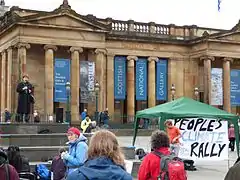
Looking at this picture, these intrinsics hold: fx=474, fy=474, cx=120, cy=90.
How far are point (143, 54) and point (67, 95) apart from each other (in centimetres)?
1118

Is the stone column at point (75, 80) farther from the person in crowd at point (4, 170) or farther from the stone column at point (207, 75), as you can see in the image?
the person in crowd at point (4, 170)

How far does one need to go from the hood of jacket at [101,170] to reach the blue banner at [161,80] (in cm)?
4443

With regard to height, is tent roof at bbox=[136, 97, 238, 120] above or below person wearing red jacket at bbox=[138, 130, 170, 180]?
above

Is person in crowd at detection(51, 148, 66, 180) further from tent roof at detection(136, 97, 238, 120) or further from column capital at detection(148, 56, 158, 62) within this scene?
column capital at detection(148, 56, 158, 62)

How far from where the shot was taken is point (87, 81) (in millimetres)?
43938

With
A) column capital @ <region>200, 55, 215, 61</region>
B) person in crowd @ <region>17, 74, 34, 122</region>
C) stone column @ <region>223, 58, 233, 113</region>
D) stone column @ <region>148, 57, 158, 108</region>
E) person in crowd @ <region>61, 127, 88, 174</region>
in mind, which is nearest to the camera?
person in crowd @ <region>61, 127, 88, 174</region>

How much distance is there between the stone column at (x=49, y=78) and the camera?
137ft

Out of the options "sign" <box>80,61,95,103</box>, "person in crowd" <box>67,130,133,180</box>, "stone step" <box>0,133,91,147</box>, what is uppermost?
"sign" <box>80,61,95,103</box>

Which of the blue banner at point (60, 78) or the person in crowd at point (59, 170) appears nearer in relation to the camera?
the person in crowd at point (59, 170)

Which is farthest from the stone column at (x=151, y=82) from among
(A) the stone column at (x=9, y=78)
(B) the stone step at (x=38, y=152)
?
(B) the stone step at (x=38, y=152)

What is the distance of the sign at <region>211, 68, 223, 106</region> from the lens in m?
48.5

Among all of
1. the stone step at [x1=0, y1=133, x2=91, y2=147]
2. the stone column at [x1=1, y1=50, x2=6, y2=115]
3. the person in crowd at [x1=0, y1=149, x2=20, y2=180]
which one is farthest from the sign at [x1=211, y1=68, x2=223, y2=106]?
the person in crowd at [x1=0, y1=149, x2=20, y2=180]

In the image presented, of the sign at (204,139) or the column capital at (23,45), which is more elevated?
the column capital at (23,45)

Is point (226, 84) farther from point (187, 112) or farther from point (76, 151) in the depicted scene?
point (76, 151)
